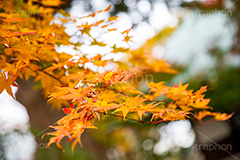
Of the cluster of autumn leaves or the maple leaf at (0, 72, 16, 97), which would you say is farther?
the maple leaf at (0, 72, 16, 97)

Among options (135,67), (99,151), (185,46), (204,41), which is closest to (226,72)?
(204,41)

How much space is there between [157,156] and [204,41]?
9.82 feet

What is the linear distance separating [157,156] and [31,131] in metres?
4.02

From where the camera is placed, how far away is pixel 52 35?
95cm

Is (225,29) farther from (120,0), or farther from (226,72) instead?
(120,0)

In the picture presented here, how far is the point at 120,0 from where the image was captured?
2.39m

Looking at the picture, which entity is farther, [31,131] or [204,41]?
[204,41]

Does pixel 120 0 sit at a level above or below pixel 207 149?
above

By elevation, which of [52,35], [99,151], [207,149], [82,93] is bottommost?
[207,149]

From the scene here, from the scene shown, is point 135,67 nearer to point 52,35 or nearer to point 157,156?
point 52,35

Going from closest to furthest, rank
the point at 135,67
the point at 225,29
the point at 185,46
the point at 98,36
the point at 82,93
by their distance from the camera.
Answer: the point at 82,93
the point at 98,36
the point at 135,67
the point at 225,29
the point at 185,46

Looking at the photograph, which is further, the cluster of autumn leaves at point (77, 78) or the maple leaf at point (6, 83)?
the maple leaf at point (6, 83)

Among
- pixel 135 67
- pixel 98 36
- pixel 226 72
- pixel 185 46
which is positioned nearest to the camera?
pixel 98 36

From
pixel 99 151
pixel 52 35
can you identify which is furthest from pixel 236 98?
pixel 52 35
